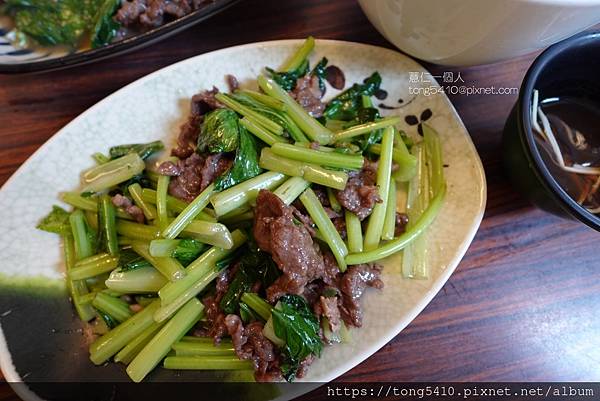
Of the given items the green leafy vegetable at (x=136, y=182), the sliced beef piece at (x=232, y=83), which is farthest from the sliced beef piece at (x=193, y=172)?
the sliced beef piece at (x=232, y=83)

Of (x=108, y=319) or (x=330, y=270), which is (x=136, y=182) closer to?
(x=108, y=319)

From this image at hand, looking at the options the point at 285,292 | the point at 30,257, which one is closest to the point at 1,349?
the point at 30,257

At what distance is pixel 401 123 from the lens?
1.92 metres

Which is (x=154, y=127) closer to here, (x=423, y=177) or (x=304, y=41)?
(x=304, y=41)

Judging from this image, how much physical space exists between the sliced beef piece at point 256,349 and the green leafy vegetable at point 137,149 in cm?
77

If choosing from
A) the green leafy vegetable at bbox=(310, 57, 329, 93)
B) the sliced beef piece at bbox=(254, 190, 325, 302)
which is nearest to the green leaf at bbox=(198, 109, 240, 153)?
the sliced beef piece at bbox=(254, 190, 325, 302)

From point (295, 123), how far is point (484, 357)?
3.75ft

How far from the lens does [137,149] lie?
183 centimetres

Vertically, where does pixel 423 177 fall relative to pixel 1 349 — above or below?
below

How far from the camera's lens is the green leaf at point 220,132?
164cm

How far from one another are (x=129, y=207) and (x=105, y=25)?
3.08 feet

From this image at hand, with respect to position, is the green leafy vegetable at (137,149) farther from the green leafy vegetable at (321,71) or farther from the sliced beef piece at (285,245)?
the green leafy vegetable at (321,71)

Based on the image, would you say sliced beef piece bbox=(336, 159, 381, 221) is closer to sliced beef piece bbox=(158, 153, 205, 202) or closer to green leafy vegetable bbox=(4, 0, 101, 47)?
sliced beef piece bbox=(158, 153, 205, 202)

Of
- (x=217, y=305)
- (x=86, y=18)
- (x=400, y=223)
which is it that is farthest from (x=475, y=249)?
(x=86, y=18)
